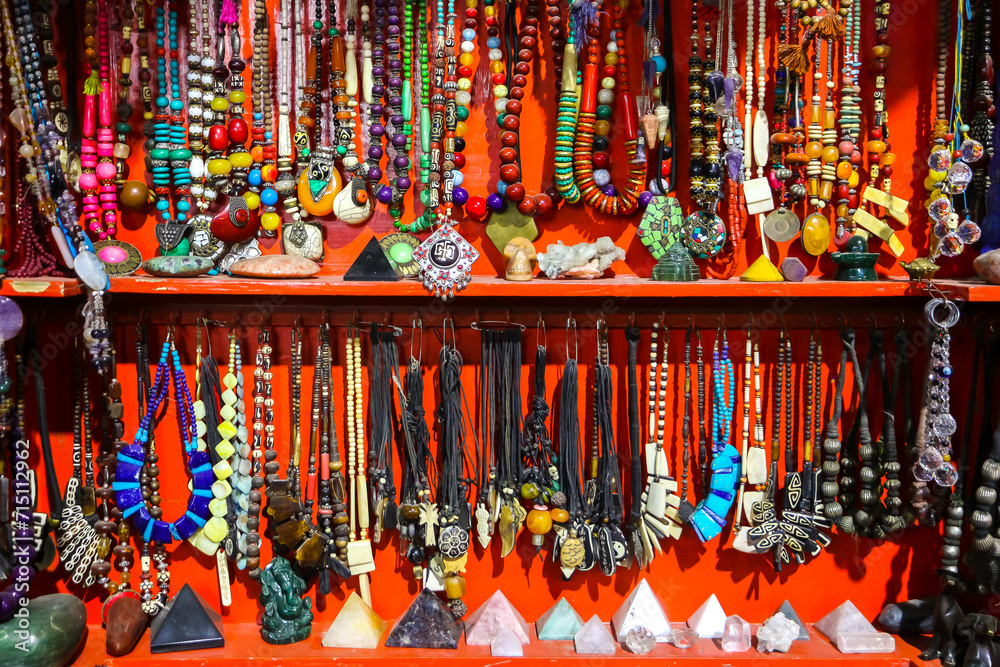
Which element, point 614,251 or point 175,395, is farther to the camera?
point 175,395

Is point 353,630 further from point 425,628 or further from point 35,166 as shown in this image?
point 35,166

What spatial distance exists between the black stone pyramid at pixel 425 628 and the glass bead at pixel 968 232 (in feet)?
5.22

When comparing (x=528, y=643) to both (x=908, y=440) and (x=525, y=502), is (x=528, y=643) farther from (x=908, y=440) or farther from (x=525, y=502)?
(x=908, y=440)

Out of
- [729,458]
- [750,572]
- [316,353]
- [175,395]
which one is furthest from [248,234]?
[750,572]

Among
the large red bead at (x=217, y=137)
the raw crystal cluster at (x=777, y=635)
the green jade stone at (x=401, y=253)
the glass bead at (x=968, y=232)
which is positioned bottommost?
the raw crystal cluster at (x=777, y=635)

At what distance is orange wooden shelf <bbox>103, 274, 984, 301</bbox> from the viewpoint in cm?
161

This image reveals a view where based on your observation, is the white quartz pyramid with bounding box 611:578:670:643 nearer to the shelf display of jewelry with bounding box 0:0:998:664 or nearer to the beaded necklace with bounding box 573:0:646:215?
the shelf display of jewelry with bounding box 0:0:998:664

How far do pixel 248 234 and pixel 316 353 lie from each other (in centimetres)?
36

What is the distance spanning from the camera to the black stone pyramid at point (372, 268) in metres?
1.68

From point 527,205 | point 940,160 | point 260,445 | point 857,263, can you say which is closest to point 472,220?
point 527,205

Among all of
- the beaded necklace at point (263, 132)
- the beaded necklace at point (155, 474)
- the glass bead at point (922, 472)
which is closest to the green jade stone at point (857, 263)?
the glass bead at point (922, 472)

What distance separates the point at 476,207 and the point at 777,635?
1351 millimetres

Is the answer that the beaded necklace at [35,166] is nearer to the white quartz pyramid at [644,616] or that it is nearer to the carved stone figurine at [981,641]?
the white quartz pyramid at [644,616]

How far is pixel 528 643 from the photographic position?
1.87m
